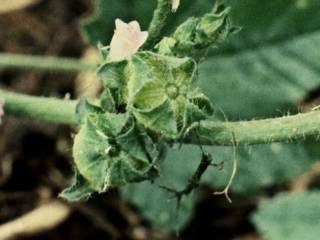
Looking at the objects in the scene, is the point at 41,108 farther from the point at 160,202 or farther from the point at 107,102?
the point at 160,202

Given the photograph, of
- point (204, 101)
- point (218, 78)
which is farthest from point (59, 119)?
point (218, 78)

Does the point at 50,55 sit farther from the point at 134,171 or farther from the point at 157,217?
the point at 134,171

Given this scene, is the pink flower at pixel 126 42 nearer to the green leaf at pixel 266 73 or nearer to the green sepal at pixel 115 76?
the green sepal at pixel 115 76

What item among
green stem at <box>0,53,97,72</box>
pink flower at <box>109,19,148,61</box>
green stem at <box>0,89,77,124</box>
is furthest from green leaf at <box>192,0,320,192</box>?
pink flower at <box>109,19,148,61</box>

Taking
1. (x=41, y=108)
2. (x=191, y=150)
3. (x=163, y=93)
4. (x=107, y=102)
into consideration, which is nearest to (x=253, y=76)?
(x=191, y=150)

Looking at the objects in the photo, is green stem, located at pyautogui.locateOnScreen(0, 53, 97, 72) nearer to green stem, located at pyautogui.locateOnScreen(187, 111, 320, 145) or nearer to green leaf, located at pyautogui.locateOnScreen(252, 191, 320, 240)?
green leaf, located at pyautogui.locateOnScreen(252, 191, 320, 240)
